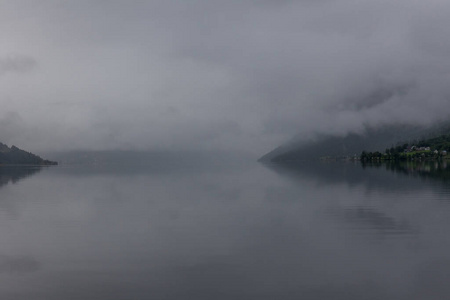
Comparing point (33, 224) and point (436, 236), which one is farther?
point (33, 224)

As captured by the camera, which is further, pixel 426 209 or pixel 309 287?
pixel 426 209

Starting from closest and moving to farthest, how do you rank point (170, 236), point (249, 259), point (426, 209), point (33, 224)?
point (249, 259)
point (170, 236)
point (33, 224)
point (426, 209)

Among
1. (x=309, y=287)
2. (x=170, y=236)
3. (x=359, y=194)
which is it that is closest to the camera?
(x=309, y=287)

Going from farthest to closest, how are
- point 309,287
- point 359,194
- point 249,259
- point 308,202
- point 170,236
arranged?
1. point 359,194
2. point 308,202
3. point 170,236
4. point 249,259
5. point 309,287

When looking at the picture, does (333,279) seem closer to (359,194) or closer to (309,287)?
(309,287)

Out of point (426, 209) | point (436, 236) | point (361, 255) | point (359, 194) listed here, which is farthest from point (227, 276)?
point (359, 194)

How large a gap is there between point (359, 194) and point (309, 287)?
4358cm

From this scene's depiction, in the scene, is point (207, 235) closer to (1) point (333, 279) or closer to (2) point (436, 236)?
(1) point (333, 279)

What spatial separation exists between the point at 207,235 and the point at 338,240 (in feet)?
36.1

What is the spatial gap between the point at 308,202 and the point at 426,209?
1512cm

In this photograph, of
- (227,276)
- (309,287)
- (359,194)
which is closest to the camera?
(309,287)

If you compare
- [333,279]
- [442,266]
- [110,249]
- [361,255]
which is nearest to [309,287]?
[333,279]

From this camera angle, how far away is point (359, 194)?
59.6 m

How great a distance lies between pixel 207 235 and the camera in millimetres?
32031
